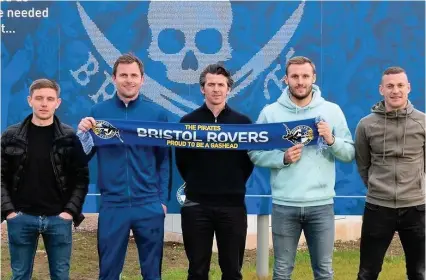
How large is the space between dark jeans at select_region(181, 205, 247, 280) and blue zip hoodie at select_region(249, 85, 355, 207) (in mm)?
378

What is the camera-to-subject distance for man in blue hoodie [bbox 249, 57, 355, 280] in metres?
5.14

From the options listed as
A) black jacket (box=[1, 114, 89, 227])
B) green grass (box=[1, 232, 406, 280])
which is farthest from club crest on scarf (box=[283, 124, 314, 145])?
green grass (box=[1, 232, 406, 280])

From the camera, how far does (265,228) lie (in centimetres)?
682

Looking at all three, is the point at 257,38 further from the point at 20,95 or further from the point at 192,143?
the point at 20,95

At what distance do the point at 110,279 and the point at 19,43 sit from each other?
2648 millimetres

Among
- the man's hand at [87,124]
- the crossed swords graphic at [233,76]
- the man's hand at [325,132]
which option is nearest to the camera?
the man's hand at [325,132]

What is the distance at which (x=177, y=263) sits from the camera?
26.6 ft

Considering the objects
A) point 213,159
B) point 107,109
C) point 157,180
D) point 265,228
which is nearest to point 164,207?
point 157,180

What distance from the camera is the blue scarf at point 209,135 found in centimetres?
532

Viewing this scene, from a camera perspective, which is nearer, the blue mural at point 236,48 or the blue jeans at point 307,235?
the blue jeans at point 307,235

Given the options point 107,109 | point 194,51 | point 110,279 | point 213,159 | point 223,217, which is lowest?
point 110,279

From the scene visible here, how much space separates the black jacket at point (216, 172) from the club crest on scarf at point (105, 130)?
54 cm

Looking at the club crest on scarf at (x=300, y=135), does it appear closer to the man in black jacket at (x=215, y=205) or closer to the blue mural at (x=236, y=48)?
the man in black jacket at (x=215, y=205)

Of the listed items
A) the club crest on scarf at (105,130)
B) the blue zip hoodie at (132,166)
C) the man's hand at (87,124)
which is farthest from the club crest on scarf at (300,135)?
the man's hand at (87,124)
